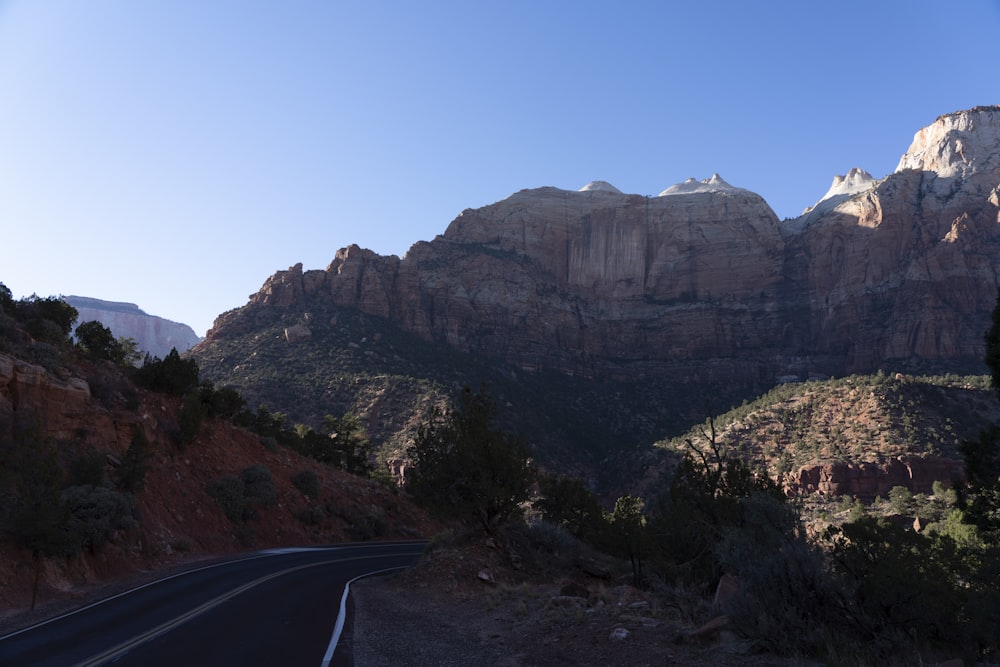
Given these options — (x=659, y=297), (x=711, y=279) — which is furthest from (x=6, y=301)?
(x=711, y=279)

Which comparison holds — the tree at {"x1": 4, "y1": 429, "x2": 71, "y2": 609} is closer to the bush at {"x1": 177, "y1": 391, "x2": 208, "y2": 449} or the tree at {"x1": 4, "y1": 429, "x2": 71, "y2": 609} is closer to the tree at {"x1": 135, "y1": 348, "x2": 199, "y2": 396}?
the bush at {"x1": 177, "y1": 391, "x2": 208, "y2": 449}

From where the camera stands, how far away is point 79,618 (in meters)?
12.9

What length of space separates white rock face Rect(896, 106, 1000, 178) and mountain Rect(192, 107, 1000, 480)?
42cm

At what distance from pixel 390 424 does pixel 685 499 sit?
55.8 meters

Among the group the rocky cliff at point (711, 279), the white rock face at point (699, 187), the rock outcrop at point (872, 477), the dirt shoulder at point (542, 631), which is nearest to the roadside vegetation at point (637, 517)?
the dirt shoulder at point (542, 631)

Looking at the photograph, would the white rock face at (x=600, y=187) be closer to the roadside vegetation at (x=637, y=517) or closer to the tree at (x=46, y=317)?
the roadside vegetation at (x=637, y=517)

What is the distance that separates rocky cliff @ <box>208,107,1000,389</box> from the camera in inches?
4053

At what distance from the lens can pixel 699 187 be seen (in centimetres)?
16875

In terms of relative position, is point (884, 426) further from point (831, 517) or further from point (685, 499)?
point (685, 499)

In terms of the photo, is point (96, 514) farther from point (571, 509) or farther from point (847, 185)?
point (847, 185)

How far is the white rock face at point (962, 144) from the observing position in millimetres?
123688

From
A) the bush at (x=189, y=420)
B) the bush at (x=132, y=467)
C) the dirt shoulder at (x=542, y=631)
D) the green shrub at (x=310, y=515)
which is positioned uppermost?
the bush at (x=189, y=420)

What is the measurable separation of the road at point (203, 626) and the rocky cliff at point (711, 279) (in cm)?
7839

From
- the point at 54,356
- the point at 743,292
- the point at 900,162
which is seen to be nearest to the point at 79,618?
the point at 54,356
